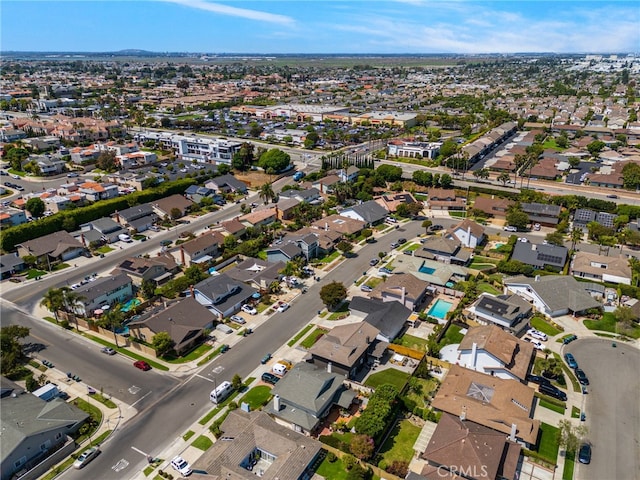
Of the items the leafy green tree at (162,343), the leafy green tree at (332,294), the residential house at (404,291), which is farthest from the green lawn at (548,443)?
the leafy green tree at (162,343)

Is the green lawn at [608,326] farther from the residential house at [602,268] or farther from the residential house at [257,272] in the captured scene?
the residential house at [257,272]

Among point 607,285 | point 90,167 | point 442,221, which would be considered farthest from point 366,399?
point 90,167

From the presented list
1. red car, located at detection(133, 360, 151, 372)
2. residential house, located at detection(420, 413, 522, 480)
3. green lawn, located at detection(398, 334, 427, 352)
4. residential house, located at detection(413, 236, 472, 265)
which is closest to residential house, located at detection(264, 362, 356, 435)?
residential house, located at detection(420, 413, 522, 480)

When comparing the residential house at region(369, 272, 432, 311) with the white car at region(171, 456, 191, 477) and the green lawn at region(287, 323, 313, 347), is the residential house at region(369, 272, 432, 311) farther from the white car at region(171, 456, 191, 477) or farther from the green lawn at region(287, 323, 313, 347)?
the white car at region(171, 456, 191, 477)

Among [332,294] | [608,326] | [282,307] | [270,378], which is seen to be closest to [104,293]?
[282,307]

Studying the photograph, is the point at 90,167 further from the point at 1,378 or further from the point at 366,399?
the point at 366,399

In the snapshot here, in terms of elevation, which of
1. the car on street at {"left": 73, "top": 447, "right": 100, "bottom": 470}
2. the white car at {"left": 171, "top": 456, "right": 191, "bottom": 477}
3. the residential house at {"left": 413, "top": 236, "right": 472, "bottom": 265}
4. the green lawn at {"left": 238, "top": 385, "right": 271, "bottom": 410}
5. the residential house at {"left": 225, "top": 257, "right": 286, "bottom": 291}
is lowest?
the car on street at {"left": 73, "top": 447, "right": 100, "bottom": 470}
